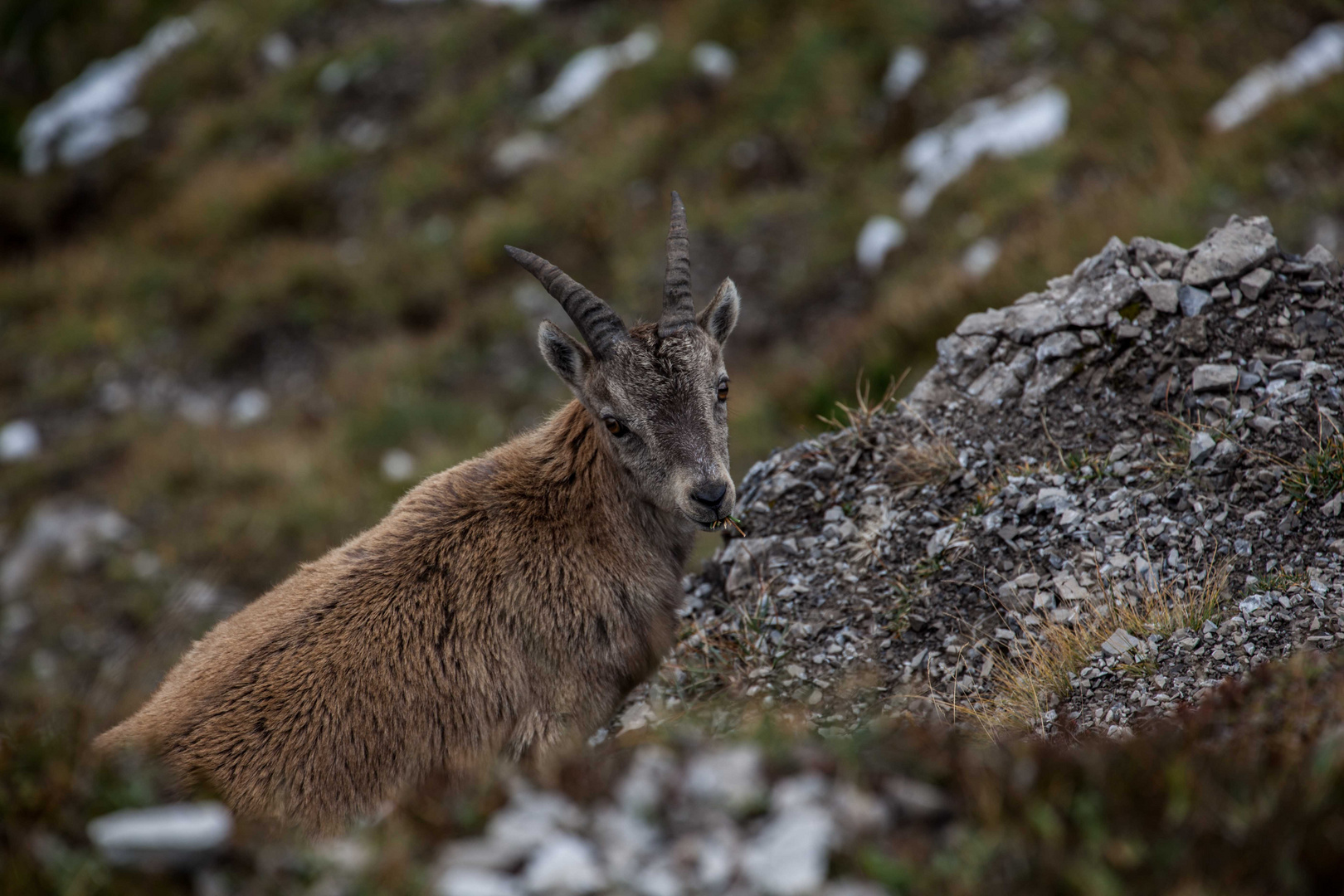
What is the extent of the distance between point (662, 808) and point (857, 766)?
67cm

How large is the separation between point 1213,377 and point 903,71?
1078 centimetres

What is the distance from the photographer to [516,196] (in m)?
17.2

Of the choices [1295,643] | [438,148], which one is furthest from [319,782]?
[438,148]

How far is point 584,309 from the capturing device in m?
6.14

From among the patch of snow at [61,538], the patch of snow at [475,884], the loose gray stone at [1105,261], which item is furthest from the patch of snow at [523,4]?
the patch of snow at [475,884]

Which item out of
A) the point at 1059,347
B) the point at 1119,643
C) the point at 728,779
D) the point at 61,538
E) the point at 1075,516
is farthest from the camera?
the point at 61,538

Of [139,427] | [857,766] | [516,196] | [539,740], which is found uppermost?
[857,766]

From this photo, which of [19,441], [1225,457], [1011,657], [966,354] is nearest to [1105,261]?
[966,354]

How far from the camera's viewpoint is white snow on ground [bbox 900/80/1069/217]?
13281 millimetres

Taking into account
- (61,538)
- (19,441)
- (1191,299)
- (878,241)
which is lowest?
(61,538)

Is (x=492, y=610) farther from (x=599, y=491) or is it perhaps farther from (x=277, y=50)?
(x=277, y=50)

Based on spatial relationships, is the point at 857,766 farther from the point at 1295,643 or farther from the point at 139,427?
the point at 139,427

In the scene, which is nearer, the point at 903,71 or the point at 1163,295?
the point at 1163,295

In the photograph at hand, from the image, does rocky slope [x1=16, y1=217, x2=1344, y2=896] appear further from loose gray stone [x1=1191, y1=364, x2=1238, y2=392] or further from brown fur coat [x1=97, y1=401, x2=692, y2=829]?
brown fur coat [x1=97, y1=401, x2=692, y2=829]
